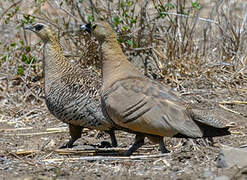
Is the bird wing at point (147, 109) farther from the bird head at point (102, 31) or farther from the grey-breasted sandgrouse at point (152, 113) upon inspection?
the bird head at point (102, 31)

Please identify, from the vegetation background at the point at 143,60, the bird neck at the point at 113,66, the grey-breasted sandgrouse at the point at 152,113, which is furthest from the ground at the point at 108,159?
the bird neck at the point at 113,66

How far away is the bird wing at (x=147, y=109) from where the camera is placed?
15.1 ft

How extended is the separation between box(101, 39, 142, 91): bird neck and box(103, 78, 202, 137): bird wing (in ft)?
0.60

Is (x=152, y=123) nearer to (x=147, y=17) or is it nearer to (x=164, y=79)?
(x=164, y=79)

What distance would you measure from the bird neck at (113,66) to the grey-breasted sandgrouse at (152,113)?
0.09 feet

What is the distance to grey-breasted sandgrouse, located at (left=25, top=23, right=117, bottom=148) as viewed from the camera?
554 cm

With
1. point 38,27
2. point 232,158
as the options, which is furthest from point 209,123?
point 38,27

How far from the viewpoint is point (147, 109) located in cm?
468

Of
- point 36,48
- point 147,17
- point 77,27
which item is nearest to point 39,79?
point 36,48

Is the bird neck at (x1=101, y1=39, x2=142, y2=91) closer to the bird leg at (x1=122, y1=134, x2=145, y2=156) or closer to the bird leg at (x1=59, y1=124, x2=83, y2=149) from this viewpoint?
the bird leg at (x1=122, y1=134, x2=145, y2=156)

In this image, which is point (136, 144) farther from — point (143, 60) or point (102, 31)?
point (143, 60)

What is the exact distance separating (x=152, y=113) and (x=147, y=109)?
0.07 m

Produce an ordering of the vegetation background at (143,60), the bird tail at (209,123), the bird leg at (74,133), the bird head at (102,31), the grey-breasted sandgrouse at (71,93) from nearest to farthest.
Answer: the bird tail at (209,123)
the bird head at (102,31)
the grey-breasted sandgrouse at (71,93)
the bird leg at (74,133)
the vegetation background at (143,60)

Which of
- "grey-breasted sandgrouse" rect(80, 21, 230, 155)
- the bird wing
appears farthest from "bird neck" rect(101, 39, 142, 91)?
the bird wing
